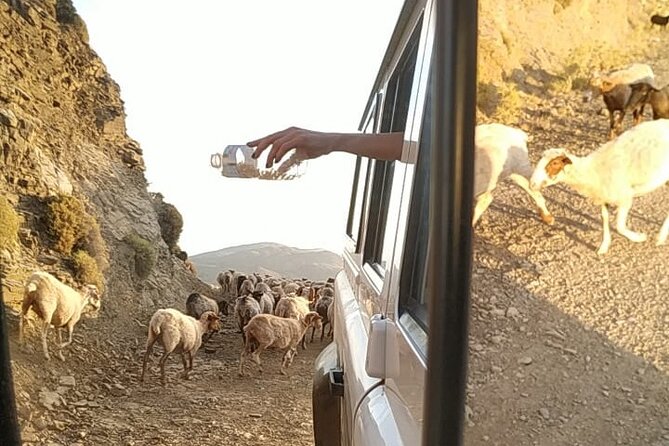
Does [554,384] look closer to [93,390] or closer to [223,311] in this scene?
[93,390]

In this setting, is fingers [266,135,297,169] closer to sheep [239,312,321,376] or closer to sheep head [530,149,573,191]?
sheep head [530,149,573,191]

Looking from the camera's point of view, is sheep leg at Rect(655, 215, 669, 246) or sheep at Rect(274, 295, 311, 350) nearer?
sheep leg at Rect(655, 215, 669, 246)

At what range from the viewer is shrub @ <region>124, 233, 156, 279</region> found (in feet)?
37.4

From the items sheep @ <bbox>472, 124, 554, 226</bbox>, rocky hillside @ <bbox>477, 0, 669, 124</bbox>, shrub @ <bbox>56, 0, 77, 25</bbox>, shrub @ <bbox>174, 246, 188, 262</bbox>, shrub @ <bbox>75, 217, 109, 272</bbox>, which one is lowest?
shrub @ <bbox>174, 246, 188, 262</bbox>

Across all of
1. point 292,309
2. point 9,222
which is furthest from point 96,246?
point 292,309

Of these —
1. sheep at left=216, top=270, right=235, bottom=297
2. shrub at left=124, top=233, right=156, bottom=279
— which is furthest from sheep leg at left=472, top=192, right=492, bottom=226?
shrub at left=124, top=233, right=156, bottom=279

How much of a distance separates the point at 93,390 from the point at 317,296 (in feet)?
11.6

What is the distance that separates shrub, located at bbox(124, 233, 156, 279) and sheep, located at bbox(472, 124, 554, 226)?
1147 cm

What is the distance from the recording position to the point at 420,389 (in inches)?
26.5

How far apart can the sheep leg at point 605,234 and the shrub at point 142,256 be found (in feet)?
37.8

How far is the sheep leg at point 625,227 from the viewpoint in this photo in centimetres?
58

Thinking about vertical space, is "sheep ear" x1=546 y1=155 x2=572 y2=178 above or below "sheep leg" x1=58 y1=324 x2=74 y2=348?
above

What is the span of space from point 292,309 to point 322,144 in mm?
7164

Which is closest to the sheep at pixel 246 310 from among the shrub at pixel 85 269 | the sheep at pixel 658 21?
the shrub at pixel 85 269
